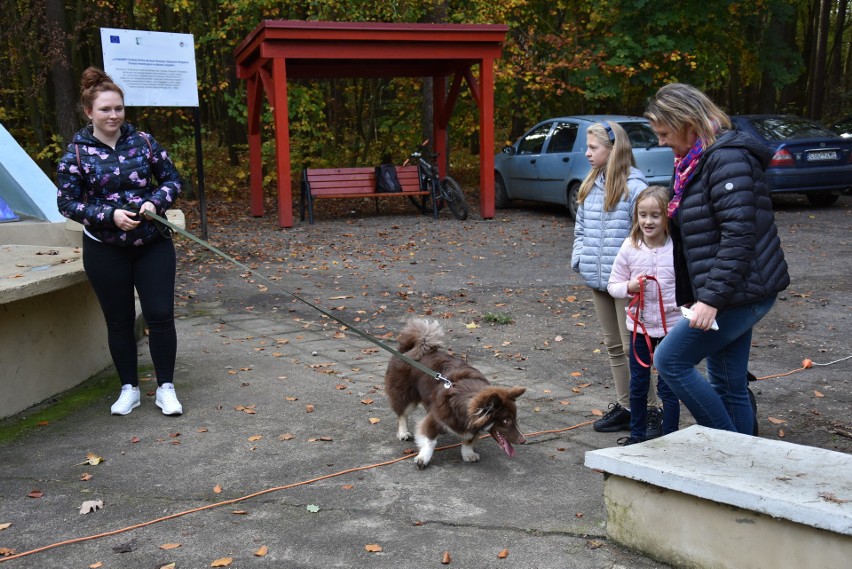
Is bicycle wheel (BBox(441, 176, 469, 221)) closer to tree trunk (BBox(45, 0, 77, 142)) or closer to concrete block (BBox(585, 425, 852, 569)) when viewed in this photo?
tree trunk (BBox(45, 0, 77, 142))

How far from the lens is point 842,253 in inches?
424

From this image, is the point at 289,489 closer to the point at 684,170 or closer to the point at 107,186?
the point at 107,186

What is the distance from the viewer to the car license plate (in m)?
14.1

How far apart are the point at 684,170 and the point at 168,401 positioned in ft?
11.2

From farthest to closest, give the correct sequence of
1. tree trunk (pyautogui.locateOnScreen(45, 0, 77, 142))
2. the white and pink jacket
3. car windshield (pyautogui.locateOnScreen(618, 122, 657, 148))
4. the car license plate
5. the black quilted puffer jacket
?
tree trunk (pyautogui.locateOnScreen(45, 0, 77, 142)) → the car license plate → car windshield (pyautogui.locateOnScreen(618, 122, 657, 148)) → the white and pink jacket → the black quilted puffer jacket

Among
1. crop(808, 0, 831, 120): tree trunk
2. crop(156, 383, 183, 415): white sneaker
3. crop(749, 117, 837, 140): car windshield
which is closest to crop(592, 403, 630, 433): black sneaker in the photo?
crop(156, 383, 183, 415): white sneaker

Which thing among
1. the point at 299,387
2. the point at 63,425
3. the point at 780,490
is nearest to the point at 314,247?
the point at 299,387

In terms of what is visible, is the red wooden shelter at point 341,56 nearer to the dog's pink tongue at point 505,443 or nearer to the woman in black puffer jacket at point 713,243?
the dog's pink tongue at point 505,443

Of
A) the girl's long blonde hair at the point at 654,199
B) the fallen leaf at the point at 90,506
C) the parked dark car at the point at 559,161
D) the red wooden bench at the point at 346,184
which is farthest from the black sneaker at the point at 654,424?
the red wooden bench at the point at 346,184

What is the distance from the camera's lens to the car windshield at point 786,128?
14570 millimetres

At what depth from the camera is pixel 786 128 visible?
48.6 feet

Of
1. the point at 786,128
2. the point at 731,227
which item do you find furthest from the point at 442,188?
the point at 731,227

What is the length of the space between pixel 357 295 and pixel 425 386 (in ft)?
15.0

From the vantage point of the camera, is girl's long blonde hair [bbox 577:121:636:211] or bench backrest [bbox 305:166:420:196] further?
bench backrest [bbox 305:166:420:196]
